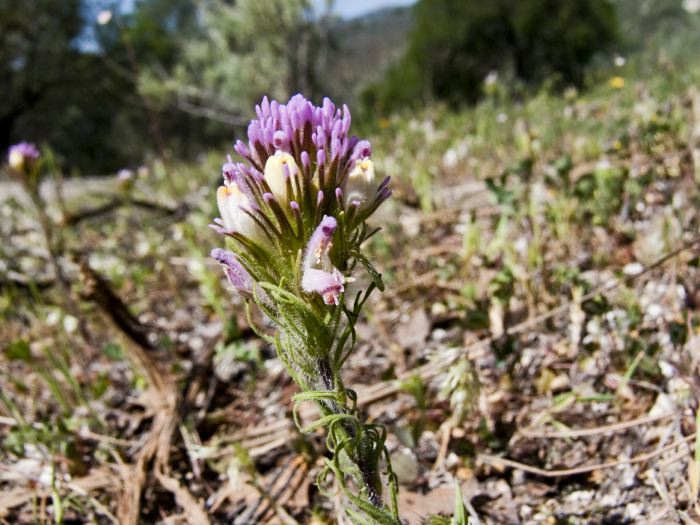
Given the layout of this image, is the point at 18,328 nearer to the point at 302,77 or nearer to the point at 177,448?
the point at 177,448

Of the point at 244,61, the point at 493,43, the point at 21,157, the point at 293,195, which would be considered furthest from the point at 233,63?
the point at 293,195

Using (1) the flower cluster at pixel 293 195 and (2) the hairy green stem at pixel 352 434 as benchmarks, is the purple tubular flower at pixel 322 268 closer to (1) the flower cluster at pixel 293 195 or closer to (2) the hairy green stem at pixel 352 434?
(1) the flower cluster at pixel 293 195

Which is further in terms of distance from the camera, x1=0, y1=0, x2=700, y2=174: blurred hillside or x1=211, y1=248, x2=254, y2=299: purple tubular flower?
x1=0, y1=0, x2=700, y2=174: blurred hillside

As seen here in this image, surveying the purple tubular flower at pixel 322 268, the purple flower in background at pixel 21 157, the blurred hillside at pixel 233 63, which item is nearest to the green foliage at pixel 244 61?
the blurred hillside at pixel 233 63

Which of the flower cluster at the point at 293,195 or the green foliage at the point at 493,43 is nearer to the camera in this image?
the flower cluster at the point at 293,195

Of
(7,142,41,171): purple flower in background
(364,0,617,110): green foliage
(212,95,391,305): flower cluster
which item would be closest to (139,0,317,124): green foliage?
(364,0,617,110): green foliage

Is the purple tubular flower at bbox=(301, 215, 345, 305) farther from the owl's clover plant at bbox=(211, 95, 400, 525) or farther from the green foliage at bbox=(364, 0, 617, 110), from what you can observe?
the green foliage at bbox=(364, 0, 617, 110)

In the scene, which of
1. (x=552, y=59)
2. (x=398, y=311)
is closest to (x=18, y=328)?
(x=398, y=311)
